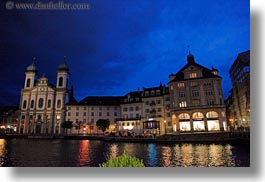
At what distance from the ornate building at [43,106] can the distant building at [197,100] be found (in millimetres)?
23277

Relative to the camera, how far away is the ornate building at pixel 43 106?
3631cm

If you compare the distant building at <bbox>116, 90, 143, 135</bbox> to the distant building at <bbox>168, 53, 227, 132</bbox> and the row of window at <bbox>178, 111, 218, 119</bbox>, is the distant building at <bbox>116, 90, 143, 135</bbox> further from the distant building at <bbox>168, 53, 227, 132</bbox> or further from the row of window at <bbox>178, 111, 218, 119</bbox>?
the row of window at <bbox>178, 111, 218, 119</bbox>

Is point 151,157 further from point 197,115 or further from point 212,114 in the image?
point 212,114

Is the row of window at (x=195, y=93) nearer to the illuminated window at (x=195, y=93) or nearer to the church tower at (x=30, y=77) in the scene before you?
the illuminated window at (x=195, y=93)

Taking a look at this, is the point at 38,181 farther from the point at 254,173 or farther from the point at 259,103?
the point at 259,103

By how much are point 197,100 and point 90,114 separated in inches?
789

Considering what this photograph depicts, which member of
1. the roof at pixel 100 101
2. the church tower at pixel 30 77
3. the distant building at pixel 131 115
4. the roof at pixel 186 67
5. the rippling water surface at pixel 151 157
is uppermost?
the church tower at pixel 30 77

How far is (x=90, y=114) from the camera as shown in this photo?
34188 millimetres

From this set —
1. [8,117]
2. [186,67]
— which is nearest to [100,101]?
[186,67]

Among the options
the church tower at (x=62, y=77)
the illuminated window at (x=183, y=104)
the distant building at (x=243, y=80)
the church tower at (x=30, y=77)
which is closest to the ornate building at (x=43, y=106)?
the church tower at (x=62, y=77)

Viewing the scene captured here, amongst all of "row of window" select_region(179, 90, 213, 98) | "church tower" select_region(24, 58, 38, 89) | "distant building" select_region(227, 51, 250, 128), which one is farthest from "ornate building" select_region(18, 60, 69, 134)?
"distant building" select_region(227, 51, 250, 128)

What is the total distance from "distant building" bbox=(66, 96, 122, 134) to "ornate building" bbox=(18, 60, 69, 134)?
9.34 ft

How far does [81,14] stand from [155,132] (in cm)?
2247

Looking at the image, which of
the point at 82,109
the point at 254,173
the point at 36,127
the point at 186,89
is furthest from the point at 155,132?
the point at 36,127
